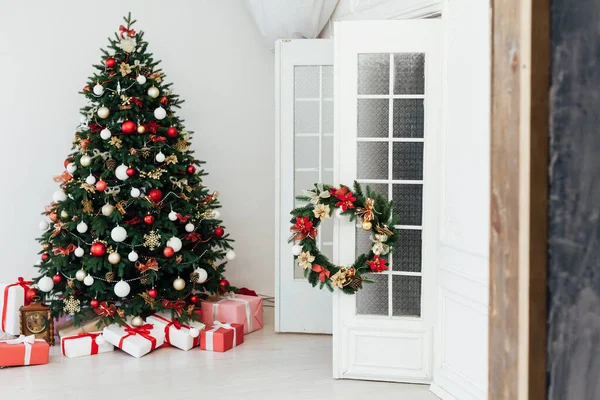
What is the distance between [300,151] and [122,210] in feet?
4.06

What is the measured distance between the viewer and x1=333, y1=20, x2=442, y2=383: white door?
3531 mm

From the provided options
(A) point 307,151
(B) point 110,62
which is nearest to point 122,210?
(B) point 110,62

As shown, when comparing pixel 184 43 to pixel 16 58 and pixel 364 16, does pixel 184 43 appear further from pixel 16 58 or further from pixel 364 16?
pixel 364 16

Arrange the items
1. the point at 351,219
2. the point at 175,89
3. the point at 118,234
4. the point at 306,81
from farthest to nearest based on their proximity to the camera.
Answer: the point at 175,89
the point at 306,81
the point at 118,234
the point at 351,219

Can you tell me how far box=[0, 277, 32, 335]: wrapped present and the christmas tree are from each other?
23 cm

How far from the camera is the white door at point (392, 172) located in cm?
353

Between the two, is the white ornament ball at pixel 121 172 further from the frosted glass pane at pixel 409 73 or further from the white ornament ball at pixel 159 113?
the frosted glass pane at pixel 409 73

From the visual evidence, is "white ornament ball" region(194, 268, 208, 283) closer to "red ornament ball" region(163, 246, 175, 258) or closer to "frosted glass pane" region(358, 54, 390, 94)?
"red ornament ball" region(163, 246, 175, 258)

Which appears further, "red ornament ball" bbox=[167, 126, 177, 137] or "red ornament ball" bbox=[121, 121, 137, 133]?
"red ornament ball" bbox=[167, 126, 177, 137]

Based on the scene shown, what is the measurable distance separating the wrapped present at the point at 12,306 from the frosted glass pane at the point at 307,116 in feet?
→ 6.89

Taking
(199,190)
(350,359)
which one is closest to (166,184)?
(199,190)

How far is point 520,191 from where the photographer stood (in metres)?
0.94

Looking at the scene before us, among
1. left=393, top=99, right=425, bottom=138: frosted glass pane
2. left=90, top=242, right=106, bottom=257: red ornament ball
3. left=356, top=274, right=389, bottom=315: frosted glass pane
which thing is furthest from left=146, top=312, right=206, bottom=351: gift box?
left=393, top=99, right=425, bottom=138: frosted glass pane

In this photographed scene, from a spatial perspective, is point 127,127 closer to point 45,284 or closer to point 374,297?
point 45,284
